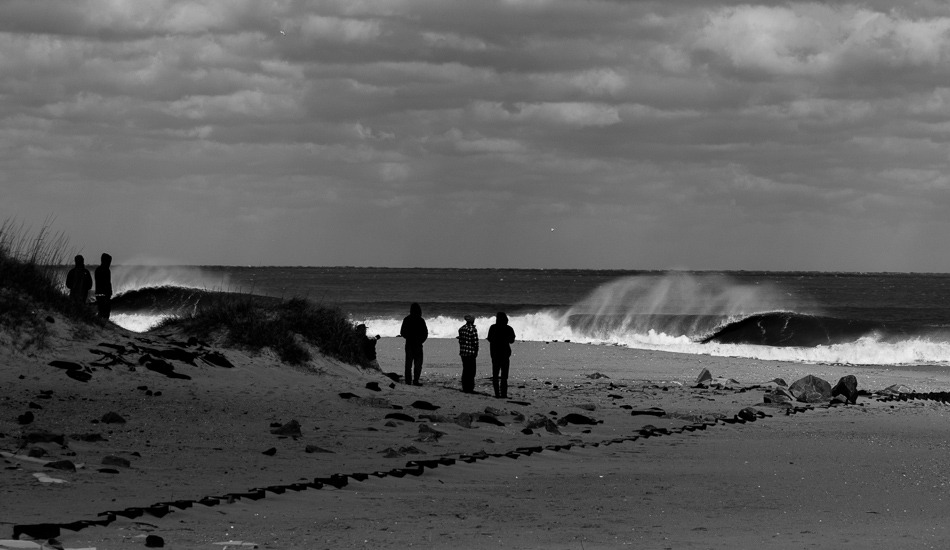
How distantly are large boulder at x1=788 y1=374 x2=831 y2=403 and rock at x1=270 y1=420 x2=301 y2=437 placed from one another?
9.57 meters

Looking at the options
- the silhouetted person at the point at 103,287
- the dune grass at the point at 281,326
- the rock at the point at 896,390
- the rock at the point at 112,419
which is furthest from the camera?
the rock at the point at 896,390

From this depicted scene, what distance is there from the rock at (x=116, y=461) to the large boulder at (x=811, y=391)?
11.7 m

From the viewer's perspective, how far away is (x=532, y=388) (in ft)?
61.0

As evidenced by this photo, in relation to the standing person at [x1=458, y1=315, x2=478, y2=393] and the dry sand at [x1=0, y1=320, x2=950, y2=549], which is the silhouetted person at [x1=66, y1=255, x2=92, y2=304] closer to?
the dry sand at [x1=0, y1=320, x2=950, y2=549]

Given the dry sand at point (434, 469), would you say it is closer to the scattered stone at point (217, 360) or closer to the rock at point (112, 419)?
the scattered stone at point (217, 360)

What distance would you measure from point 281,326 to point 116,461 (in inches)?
268

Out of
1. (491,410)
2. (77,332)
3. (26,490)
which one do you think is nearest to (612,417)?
(491,410)

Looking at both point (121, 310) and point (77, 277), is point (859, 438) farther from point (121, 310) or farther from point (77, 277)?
point (121, 310)

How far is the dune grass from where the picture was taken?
49.3ft

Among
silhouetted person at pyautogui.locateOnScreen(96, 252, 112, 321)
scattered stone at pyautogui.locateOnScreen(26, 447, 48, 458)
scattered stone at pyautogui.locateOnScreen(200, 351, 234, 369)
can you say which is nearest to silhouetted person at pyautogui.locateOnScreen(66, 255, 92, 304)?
silhouetted person at pyautogui.locateOnScreen(96, 252, 112, 321)

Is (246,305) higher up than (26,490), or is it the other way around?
(246,305)

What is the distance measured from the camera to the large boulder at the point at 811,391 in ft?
55.5

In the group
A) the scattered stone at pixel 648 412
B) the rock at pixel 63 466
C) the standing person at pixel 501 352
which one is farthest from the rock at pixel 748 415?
the rock at pixel 63 466

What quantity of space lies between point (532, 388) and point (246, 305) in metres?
5.58
